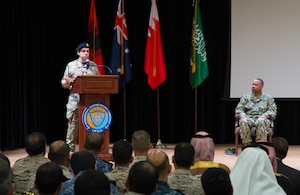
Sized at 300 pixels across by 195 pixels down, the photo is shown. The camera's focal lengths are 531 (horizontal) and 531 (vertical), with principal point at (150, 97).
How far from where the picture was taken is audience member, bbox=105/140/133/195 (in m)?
3.14

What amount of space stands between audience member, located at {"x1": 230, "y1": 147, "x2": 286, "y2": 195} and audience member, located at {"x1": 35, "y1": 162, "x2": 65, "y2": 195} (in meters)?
0.81

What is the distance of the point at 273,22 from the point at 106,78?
3.35 metres

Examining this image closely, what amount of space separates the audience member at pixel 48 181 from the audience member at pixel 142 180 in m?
0.35

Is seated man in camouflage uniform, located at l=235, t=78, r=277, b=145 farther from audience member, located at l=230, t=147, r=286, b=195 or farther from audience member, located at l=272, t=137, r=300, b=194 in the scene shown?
audience member, located at l=230, t=147, r=286, b=195

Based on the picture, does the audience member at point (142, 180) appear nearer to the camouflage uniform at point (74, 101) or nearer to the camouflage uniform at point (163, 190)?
the camouflage uniform at point (163, 190)

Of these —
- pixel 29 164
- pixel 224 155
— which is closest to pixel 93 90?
pixel 224 155

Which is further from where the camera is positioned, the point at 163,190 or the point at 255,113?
the point at 255,113

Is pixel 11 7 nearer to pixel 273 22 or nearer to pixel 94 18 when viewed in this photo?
pixel 94 18

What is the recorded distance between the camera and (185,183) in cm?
300

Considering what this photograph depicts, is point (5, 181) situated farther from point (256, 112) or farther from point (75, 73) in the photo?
point (256, 112)

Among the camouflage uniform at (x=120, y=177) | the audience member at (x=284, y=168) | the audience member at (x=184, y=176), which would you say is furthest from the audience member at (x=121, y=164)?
the audience member at (x=284, y=168)

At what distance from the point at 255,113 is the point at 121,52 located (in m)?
2.18

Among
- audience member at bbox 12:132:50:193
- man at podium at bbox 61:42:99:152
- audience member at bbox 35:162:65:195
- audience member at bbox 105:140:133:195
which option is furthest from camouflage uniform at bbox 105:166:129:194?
man at podium at bbox 61:42:99:152

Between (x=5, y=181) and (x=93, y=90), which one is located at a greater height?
(x=93, y=90)
